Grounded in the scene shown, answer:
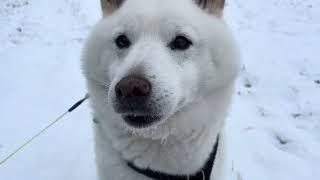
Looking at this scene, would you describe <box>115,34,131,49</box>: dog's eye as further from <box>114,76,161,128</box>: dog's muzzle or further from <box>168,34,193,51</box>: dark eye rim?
<box>114,76,161,128</box>: dog's muzzle

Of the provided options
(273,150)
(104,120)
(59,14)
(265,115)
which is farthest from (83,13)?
(104,120)

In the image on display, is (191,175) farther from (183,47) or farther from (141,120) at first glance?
(183,47)

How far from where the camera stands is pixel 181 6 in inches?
99.7

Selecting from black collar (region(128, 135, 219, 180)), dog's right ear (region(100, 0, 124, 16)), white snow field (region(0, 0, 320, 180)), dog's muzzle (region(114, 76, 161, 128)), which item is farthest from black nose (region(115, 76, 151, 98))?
white snow field (region(0, 0, 320, 180))

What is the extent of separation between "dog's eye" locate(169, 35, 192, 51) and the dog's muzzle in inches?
15.9

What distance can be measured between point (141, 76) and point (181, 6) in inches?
23.8

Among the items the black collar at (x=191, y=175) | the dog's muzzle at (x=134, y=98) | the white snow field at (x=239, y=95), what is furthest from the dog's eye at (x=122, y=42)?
the white snow field at (x=239, y=95)

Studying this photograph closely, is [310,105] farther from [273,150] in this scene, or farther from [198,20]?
[198,20]

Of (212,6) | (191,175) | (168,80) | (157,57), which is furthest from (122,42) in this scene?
(191,175)

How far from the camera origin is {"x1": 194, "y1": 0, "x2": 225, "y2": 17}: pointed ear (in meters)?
2.68

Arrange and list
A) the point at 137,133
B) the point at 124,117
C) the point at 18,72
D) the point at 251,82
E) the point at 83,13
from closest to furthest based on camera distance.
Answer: the point at 124,117, the point at 137,133, the point at 251,82, the point at 18,72, the point at 83,13

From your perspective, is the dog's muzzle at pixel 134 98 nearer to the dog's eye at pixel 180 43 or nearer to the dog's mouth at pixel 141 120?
the dog's mouth at pixel 141 120

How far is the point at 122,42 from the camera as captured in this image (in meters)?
2.51

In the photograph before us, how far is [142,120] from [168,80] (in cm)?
25
